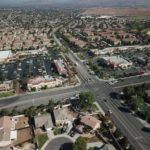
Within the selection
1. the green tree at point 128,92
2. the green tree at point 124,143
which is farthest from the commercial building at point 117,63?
the green tree at point 124,143

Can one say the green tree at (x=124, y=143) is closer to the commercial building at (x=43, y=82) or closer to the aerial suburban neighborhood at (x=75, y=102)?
the aerial suburban neighborhood at (x=75, y=102)

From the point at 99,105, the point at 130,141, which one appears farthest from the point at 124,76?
the point at 130,141

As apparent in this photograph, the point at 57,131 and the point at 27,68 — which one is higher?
the point at 27,68

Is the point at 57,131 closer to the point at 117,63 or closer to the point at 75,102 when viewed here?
the point at 75,102

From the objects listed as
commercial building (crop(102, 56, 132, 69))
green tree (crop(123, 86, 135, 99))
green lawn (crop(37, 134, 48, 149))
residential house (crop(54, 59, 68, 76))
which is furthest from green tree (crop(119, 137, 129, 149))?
commercial building (crop(102, 56, 132, 69))

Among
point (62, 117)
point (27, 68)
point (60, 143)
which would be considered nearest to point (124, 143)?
point (60, 143)

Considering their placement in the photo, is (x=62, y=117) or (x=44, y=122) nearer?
(x=44, y=122)

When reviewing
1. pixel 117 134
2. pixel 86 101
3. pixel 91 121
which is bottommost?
pixel 117 134

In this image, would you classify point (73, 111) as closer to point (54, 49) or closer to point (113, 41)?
point (54, 49)
